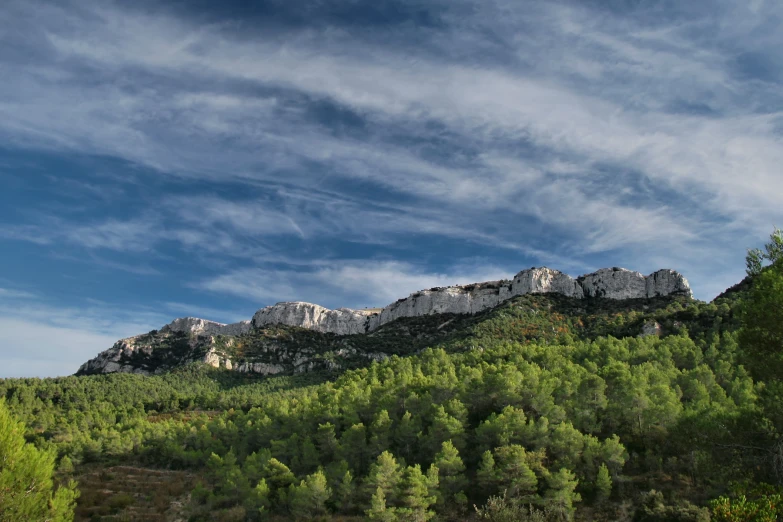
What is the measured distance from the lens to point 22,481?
75.5 feet

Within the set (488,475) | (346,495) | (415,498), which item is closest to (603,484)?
(488,475)

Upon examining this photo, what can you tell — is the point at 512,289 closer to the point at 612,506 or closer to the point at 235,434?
the point at 235,434

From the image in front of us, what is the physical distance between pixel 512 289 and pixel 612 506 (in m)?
149

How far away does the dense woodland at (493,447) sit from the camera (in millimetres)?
23266

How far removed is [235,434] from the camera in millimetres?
78750

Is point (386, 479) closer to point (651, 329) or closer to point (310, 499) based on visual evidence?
point (310, 499)

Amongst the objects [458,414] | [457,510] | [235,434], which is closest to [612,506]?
[457,510]

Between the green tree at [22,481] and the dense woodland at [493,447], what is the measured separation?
0.10 meters

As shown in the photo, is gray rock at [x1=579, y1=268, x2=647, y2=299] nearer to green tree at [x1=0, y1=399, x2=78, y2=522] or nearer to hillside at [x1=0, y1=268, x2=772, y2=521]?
hillside at [x1=0, y1=268, x2=772, y2=521]

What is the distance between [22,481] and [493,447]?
42507 mm

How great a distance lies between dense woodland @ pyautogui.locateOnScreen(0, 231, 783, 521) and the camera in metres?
23.3

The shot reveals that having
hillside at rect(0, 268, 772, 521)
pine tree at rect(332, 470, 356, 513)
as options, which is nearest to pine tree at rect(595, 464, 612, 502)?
hillside at rect(0, 268, 772, 521)

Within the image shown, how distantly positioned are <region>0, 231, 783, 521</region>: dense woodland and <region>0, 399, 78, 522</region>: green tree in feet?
0.32

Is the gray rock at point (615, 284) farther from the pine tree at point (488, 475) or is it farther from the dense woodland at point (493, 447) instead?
the pine tree at point (488, 475)
